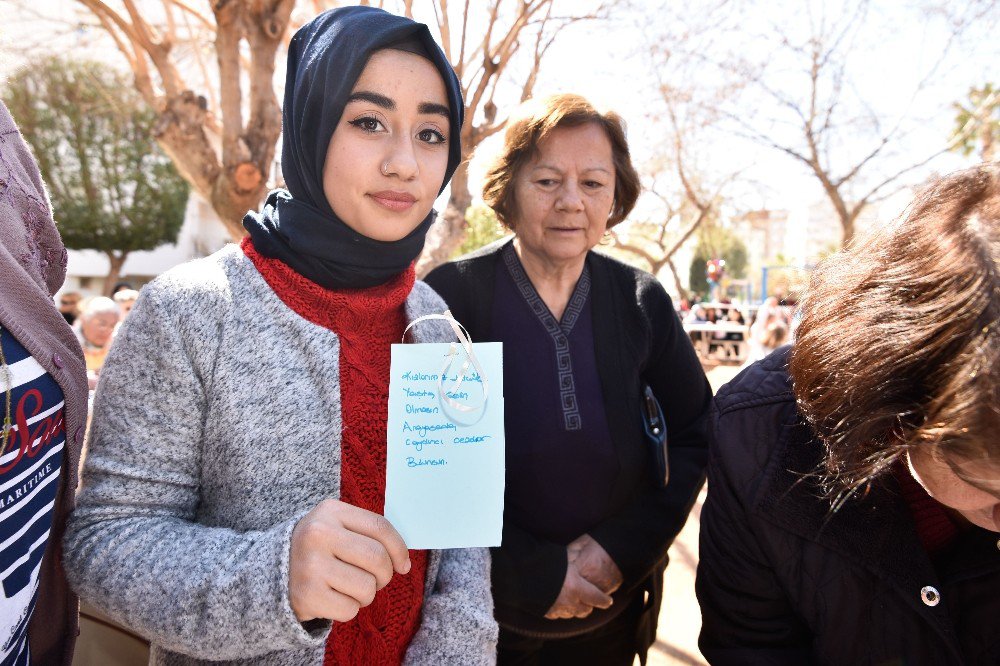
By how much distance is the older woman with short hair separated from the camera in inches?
70.1

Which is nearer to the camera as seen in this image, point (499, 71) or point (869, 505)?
point (869, 505)

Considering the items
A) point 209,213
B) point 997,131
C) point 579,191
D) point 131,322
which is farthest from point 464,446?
point 209,213

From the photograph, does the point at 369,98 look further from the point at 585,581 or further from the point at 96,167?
the point at 96,167

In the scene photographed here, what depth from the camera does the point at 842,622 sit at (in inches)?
48.4

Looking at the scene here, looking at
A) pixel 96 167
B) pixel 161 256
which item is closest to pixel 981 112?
pixel 96 167

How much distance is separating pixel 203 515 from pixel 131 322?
342mm

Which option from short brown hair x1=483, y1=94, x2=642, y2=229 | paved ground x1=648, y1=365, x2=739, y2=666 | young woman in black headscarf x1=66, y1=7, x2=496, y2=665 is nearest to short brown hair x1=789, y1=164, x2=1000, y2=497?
young woman in black headscarf x1=66, y1=7, x2=496, y2=665

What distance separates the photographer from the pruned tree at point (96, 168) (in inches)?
773

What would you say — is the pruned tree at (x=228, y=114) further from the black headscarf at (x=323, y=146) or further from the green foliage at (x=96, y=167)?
the green foliage at (x=96, y=167)

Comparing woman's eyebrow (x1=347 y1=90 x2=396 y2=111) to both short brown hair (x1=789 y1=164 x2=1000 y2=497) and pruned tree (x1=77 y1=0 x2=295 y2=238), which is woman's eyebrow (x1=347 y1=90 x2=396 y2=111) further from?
pruned tree (x1=77 y1=0 x2=295 y2=238)

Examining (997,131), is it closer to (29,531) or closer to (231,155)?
(231,155)

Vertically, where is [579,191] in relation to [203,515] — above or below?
above

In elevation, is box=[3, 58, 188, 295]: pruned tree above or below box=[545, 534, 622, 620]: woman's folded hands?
below

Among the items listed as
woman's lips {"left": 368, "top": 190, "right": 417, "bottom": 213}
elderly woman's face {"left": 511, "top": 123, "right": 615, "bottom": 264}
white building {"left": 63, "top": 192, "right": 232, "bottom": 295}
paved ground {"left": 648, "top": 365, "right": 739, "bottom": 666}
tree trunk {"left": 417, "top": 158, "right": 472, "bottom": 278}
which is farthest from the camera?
white building {"left": 63, "top": 192, "right": 232, "bottom": 295}
